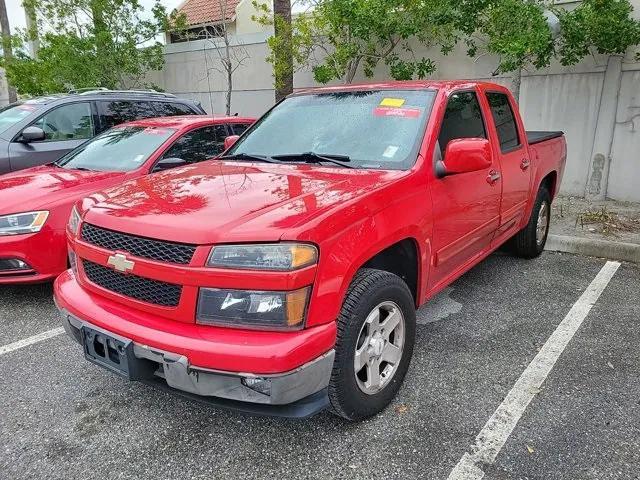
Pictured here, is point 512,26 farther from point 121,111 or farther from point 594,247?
point 121,111

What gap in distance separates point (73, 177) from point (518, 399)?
402cm

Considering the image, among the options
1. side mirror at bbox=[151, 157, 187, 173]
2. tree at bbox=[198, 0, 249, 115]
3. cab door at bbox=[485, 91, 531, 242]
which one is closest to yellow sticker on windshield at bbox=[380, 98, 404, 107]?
cab door at bbox=[485, 91, 531, 242]

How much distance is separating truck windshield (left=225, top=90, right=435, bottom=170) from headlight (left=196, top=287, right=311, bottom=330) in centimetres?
121

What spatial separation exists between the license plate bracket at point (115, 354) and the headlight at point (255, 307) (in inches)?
15.6

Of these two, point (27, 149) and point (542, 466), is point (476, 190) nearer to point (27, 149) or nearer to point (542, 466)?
point (542, 466)

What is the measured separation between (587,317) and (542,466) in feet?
6.32

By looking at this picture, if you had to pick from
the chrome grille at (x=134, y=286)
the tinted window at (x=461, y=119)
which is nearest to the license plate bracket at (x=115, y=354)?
the chrome grille at (x=134, y=286)

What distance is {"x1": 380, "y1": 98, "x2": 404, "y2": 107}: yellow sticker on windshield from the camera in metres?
3.37

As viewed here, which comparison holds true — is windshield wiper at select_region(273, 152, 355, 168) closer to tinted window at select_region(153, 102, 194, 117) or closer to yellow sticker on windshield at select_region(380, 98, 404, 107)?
yellow sticker on windshield at select_region(380, 98, 404, 107)

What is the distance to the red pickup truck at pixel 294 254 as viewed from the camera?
212 cm

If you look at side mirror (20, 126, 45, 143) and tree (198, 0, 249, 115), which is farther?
tree (198, 0, 249, 115)

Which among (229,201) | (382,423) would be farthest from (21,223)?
(382,423)

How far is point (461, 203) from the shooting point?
330cm

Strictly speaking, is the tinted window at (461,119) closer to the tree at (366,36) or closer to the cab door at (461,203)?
the cab door at (461,203)
